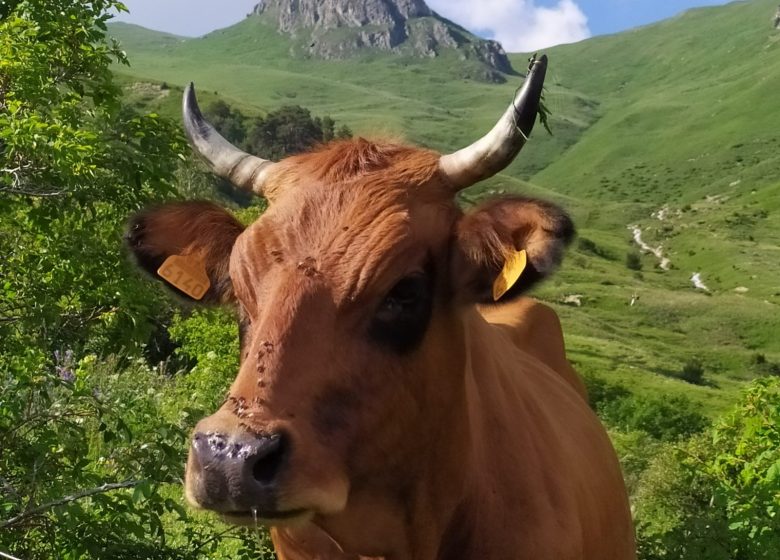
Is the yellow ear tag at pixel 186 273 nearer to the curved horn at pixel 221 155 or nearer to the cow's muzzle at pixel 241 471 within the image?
the curved horn at pixel 221 155

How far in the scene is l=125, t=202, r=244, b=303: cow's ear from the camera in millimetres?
4551

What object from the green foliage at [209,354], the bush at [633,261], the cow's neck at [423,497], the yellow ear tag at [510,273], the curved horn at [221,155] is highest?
the curved horn at [221,155]

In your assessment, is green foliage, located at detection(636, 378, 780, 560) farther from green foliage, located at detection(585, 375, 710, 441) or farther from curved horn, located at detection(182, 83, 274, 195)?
green foliage, located at detection(585, 375, 710, 441)

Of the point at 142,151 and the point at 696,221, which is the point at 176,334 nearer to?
the point at 142,151

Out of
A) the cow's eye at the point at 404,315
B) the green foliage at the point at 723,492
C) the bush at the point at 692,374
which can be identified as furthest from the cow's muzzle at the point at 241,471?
the bush at the point at 692,374

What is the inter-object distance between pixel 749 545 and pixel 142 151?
19.4ft

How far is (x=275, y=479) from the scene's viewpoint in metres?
3.08

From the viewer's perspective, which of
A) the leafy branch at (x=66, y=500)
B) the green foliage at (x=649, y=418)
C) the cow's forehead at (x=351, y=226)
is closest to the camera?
the cow's forehead at (x=351, y=226)

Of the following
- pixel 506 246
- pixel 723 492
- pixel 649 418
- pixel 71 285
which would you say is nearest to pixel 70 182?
pixel 71 285

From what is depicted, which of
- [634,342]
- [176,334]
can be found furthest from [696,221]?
[176,334]

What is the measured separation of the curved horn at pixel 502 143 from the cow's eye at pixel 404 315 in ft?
1.86

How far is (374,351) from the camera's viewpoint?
11.8ft

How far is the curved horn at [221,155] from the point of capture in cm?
462

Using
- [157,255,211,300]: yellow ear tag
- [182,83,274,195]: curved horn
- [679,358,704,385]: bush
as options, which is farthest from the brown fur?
[679,358,704,385]: bush
